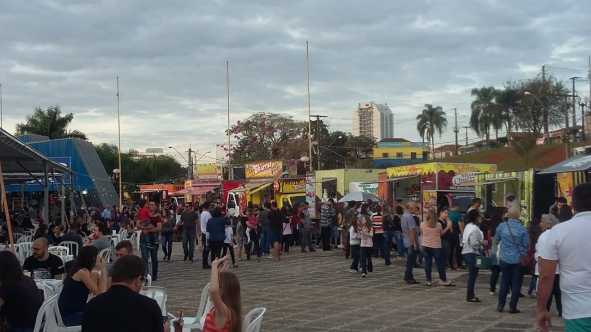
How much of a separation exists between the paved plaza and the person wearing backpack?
27cm

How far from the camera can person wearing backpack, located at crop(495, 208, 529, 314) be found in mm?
9648

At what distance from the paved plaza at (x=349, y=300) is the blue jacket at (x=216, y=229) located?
0.85 metres

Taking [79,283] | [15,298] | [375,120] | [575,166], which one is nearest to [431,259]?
[575,166]

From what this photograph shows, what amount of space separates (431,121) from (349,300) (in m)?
77.7

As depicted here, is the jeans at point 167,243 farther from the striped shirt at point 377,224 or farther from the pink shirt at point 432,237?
the pink shirt at point 432,237

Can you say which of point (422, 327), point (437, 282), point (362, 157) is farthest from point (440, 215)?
point (362, 157)

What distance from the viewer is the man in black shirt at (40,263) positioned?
818cm

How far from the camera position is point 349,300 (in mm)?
11156

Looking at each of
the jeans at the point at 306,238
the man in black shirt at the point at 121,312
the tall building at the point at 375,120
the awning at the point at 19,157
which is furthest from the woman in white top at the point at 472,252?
the tall building at the point at 375,120

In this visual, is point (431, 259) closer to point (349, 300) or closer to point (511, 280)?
point (349, 300)

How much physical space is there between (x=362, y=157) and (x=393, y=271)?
6013 cm

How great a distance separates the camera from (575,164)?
13.6 m

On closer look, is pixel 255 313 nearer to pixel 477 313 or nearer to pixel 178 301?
pixel 477 313

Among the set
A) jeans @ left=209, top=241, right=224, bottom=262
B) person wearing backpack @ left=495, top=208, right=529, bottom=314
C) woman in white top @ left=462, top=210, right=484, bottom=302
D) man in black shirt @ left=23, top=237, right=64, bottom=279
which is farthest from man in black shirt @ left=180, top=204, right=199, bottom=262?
person wearing backpack @ left=495, top=208, right=529, bottom=314
